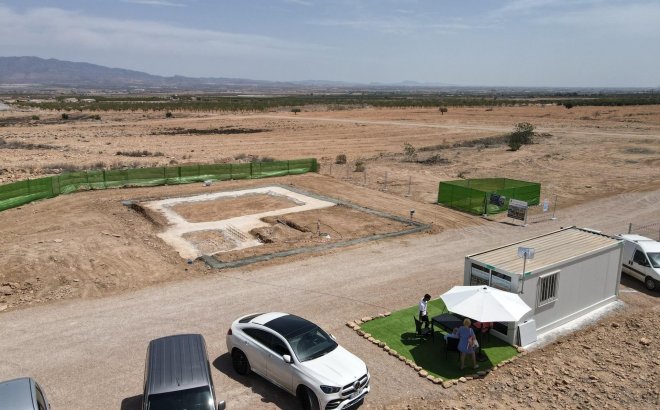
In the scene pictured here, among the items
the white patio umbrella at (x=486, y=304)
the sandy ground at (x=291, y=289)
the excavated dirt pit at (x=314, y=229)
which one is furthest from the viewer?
the excavated dirt pit at (x=314, y=229)

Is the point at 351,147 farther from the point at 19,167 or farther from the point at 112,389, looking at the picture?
the point at 112,389

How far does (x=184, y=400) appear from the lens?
9516 mm

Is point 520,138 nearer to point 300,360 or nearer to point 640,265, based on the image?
point 640,265

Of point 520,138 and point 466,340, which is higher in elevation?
point 520,138

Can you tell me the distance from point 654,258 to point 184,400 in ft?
58.3

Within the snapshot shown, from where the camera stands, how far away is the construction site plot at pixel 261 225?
2242 centimetres

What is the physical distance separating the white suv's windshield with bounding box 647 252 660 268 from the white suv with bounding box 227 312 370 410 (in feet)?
44.3

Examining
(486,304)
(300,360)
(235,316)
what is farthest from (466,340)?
(235,316)

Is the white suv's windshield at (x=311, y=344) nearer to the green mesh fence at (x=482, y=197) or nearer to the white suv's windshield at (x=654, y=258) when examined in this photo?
the white suv's windshield at (x=654, y=258)

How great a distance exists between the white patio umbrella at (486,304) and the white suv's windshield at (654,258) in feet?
28.5

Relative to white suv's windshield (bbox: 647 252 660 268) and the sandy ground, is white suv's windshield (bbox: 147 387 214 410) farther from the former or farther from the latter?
white suv's windshield (bbox: 647 252 660 268)

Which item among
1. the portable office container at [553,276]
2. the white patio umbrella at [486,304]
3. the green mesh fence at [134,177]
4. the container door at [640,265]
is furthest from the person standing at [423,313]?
the green mesh fence at [134,177]

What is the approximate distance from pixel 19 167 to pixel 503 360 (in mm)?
40342

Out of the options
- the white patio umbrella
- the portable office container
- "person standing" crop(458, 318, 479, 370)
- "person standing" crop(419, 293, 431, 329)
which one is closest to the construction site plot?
"person standing" crop(419, 293, 431, 329)
